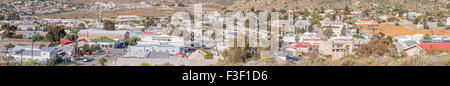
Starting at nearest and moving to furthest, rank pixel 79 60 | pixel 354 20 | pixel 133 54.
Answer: pixel 133 54
pixel 79 60
pixel 354 20

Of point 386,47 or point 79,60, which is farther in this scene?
point 79,60

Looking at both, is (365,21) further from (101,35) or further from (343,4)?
(101,35)

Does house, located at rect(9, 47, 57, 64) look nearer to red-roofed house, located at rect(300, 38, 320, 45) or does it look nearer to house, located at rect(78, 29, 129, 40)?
house, located at rect(78, 29, 129, 40)

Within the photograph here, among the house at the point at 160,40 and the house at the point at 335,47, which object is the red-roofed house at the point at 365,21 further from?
the house at the point at 160,40

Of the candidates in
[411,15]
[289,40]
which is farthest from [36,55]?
[411,15]
